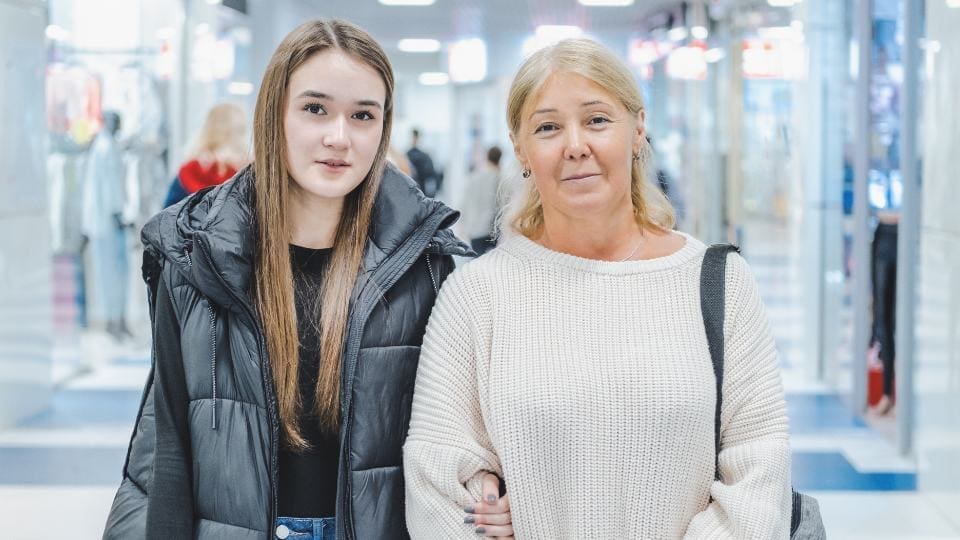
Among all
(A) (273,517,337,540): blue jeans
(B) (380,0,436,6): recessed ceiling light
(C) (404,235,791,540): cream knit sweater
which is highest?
(B) (380,0,436,6): recessed ceiling light

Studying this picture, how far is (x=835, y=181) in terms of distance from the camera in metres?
8.48

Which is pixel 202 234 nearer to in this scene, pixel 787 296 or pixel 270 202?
pixel 270 202

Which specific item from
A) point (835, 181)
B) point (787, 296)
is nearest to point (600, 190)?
point (835, 181)

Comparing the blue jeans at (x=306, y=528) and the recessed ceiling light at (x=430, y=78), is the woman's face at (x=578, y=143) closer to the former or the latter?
the blue jeans at (x=306, y=528)

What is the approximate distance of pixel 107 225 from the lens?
29.5 feet

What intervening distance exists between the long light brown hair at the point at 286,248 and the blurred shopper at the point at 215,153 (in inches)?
171

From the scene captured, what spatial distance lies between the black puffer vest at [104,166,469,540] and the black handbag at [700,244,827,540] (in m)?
0.49

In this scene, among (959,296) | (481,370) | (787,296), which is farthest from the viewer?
(787,296)

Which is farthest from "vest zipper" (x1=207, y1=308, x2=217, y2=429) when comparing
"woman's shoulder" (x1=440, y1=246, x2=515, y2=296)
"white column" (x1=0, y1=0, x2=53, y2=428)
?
"white column" (x1=0, y1=0, x2=53, y2=428)

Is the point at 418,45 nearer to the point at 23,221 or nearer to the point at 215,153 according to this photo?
the point at 23,221

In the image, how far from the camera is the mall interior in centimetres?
511

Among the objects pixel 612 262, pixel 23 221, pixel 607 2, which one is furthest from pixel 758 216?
pixel 612 262

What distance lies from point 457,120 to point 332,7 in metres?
3.68

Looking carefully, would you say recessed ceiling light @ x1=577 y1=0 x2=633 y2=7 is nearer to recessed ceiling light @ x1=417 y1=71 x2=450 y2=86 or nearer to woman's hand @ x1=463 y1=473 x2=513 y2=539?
recessed ceiling light @ x1=417 y1=71 x2=450 y2=86
